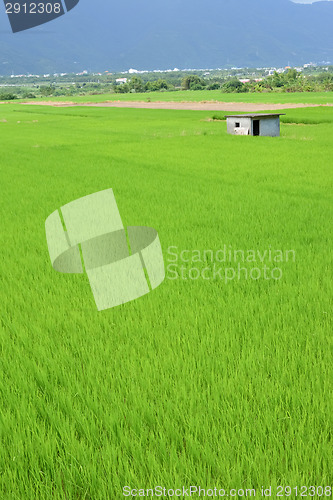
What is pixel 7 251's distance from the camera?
18.1 feet

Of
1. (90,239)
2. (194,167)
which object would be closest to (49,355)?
(90,239)

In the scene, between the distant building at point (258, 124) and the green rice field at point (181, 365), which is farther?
the distant building at point (258, 124)

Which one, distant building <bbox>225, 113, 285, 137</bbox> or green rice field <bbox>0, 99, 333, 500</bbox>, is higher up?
distant building <bbox>225, 113, 285, 137</bbox>

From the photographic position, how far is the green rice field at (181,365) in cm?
188

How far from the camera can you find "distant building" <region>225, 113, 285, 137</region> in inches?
731

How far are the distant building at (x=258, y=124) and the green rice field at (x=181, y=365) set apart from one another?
1265 cm

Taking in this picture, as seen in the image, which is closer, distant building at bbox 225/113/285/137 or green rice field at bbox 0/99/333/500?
green rice field at bbox 0/99/333/500

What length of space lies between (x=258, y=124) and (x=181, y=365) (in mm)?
17874

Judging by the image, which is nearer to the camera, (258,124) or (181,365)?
(181,365)

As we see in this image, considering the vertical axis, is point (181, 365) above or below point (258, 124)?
below

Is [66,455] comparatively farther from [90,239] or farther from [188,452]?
[90,239]

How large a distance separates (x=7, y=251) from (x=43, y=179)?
5.82m

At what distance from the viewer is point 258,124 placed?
18984 mm

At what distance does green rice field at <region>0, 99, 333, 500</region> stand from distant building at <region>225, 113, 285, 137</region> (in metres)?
12.6
